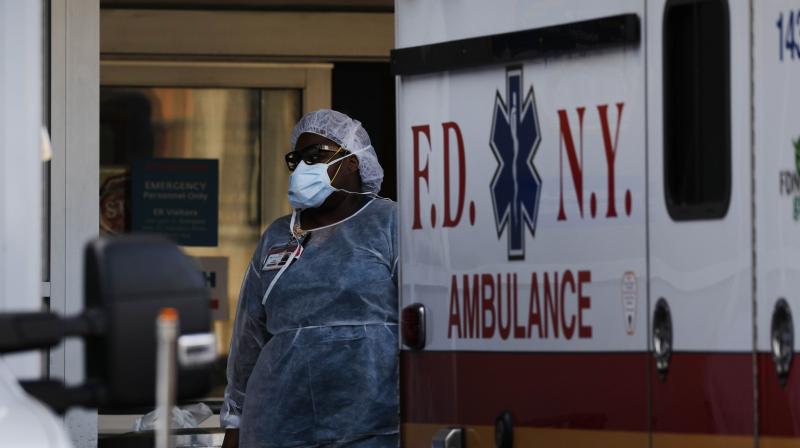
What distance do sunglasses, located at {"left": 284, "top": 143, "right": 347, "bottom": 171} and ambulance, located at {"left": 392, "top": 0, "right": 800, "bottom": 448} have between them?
3.38 ft

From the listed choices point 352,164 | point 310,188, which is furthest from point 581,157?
point 352,164

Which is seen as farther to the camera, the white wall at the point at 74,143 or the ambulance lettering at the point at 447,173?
the white wall at the point at 74,143

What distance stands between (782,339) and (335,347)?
224 centimetres

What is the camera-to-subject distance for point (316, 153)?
639cm

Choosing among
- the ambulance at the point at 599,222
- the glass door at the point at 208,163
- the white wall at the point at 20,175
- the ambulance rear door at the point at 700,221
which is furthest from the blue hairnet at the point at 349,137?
the glass door at the point at 208,163

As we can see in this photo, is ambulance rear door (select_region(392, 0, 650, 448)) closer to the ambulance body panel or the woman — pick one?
the ambulance body panel

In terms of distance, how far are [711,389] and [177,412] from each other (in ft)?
14.2

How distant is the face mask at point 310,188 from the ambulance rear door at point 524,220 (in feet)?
2.84

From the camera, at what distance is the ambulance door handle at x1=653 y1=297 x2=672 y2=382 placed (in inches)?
171

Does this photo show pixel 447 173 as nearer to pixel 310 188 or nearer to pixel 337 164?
pixel 310 188

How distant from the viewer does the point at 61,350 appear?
292 inches

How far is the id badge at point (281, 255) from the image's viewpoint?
6.14 m

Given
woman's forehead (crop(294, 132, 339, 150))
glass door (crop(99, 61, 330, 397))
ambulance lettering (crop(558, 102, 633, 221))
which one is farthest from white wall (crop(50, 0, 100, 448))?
ambulance lettering (crop(558, 102, 633, 221))

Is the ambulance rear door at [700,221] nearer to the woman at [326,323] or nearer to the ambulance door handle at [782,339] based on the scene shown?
the ambulance door handle at [782,339]
